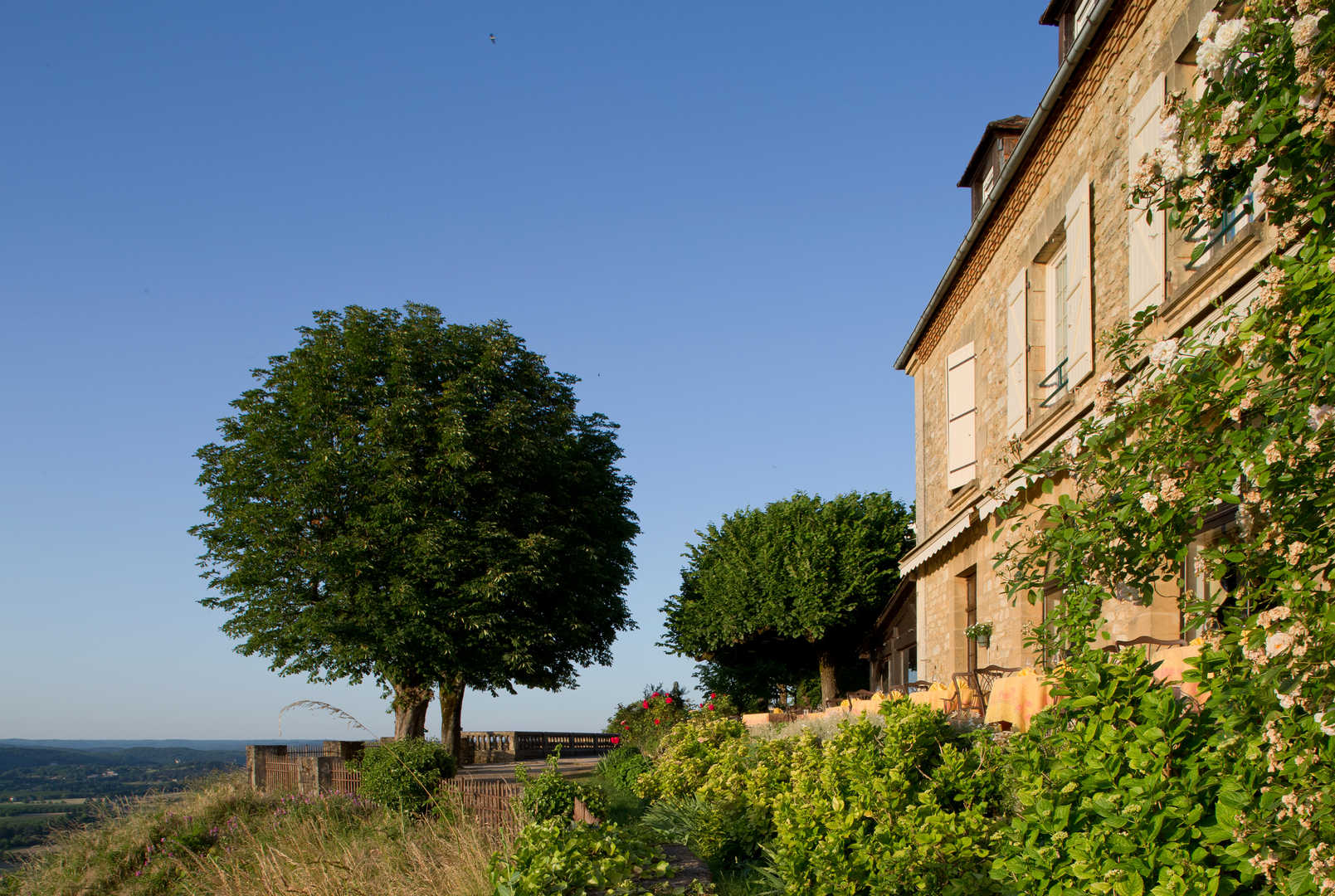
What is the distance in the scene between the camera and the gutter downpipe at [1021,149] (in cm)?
866

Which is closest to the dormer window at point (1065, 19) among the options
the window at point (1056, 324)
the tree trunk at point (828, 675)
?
the window at point (1056, 324)

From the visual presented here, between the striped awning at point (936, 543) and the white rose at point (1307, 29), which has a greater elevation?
the white rose at point (1307, 29)

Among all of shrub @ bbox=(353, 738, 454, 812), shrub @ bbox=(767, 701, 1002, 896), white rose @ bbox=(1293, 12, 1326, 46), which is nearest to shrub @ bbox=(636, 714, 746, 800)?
shrub @ bbox=(353, 738, 454, 812)

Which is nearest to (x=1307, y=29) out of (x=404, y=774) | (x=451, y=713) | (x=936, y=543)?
(x=936, y=543)

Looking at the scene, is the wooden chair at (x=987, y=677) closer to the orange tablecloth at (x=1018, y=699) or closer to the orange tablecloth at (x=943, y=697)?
the orange tablecloth at (x=943, y=697)

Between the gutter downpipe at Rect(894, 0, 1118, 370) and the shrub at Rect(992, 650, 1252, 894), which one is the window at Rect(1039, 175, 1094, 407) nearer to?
the gutter downpipe at Rect(894, 0, 1118, 370)

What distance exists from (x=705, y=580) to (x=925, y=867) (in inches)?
937

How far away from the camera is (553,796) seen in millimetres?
10422

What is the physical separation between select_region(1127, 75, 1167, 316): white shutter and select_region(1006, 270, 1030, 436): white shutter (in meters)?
2.54

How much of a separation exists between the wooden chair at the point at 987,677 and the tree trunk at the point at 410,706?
1656cm

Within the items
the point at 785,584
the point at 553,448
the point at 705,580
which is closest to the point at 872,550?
the point at 785,584

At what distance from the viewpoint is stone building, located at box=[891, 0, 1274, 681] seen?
742 cm

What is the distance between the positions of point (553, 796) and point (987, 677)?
188 inches

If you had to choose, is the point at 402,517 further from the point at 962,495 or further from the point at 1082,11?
the point at 1082,11
